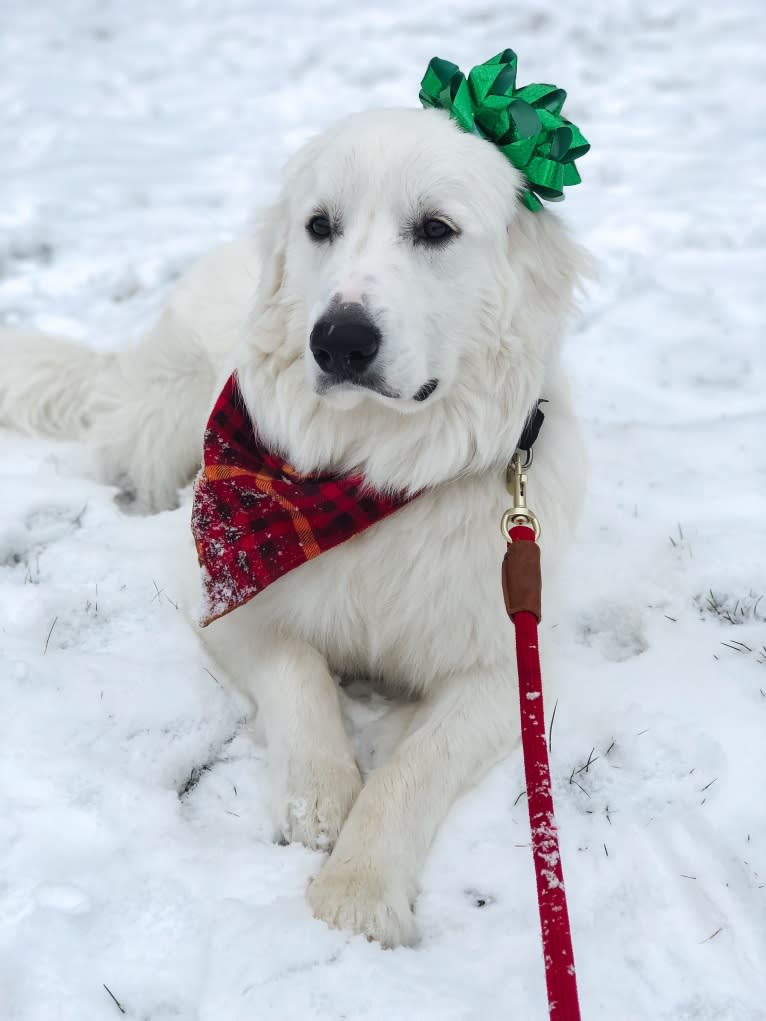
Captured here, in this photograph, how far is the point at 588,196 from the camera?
6.12 m

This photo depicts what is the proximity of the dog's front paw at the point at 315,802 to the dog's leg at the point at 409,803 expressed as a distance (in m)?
0.05

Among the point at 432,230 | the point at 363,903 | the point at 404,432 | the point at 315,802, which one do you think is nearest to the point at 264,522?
the point at 404,432

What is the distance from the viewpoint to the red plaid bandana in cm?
235

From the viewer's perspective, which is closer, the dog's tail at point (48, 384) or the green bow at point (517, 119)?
the green bow at point (517, 119)

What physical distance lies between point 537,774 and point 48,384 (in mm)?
3053

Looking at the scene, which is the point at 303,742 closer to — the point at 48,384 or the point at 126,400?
the point at 126,400

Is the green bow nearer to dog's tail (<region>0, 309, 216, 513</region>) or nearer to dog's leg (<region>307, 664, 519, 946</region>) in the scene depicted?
dog's leg (<region>307, 664, 519, 946</region>)

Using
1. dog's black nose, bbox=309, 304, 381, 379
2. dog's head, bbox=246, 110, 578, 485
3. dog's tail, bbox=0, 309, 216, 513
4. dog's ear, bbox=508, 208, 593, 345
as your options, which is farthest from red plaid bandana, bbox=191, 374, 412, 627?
dog's tail, bbox=0, 309, 216, 513

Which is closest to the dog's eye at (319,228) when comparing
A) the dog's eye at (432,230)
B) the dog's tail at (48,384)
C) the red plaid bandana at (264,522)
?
the dog's eye at (432,230)

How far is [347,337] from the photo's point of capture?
2.02 meters

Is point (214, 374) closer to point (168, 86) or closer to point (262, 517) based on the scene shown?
point (262, 517)

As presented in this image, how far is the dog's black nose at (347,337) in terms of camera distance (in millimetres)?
2016

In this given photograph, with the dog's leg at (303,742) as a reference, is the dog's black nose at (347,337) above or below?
above

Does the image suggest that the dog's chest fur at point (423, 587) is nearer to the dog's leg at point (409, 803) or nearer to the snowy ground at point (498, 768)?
the dog's leg at point (409, 803)
